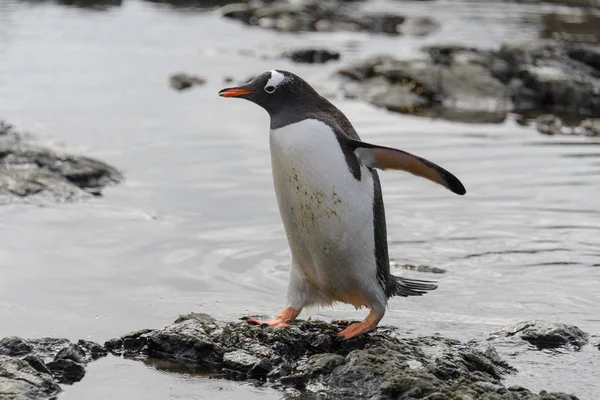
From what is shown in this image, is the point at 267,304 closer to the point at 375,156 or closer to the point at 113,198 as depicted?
the point at 375,156

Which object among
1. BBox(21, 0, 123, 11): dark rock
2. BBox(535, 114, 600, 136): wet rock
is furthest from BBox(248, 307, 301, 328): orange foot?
BBox(21, 0, 123, 11): dark rock

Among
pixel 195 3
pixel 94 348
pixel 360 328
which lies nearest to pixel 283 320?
pixel 360 328

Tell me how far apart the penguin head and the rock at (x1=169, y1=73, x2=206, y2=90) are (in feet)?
29.9

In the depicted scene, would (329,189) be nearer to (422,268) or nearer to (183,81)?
(422,268)

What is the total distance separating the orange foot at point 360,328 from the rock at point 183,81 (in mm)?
9425

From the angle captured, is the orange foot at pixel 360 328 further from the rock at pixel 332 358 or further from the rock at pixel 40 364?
the rock at pixel 40 364

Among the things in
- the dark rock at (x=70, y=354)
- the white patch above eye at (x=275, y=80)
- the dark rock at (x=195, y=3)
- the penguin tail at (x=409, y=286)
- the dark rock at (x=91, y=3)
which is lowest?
the dark rock at (x=91, y=3)

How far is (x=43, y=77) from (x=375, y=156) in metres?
10.3

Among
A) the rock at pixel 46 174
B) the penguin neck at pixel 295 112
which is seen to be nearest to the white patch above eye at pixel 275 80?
the penguin neck at pixel 295 112

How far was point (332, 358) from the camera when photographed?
5012 millimetres

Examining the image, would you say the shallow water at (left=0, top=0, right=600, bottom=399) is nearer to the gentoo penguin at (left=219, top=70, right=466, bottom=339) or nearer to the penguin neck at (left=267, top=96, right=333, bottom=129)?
the gentoo penguin at (left=219, top=70, right=466, bottom=339)

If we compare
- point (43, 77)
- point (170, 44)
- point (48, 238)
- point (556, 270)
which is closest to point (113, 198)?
point (48, 238)

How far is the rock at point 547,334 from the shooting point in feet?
18.6

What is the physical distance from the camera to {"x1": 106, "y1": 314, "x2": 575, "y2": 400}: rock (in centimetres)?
467
